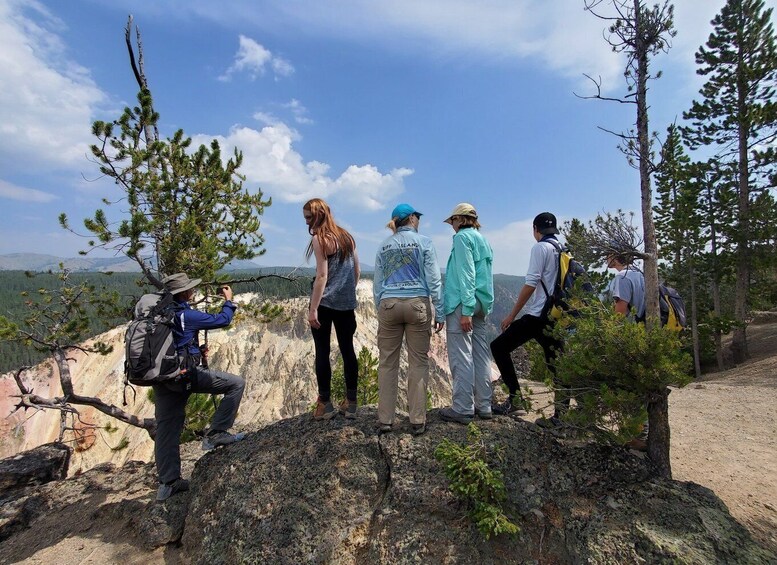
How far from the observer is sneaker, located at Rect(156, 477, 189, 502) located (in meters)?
4.42

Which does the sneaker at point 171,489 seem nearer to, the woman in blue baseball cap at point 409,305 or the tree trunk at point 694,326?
the woman in blue baseball cap at point 409,305

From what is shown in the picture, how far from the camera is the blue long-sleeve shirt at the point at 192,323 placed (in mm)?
4109

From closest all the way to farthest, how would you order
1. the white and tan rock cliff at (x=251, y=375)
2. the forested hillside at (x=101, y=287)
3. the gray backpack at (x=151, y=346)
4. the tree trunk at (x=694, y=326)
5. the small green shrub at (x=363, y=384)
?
the gray backpack at (x=151, y=346)
the forested hillside at (x=101, y=287)
the small green shrub at (x=363, y=384)
the tree trunk at (x=694, y=326)
the white and tan rock cliff at (x=251, y=375)

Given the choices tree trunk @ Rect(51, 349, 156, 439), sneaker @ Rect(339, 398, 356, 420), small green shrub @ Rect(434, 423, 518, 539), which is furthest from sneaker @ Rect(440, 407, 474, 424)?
tree trunk @ Rect(51, 349, 156, 439)

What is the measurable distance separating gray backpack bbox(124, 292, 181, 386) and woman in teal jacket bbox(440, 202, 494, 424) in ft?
9.02

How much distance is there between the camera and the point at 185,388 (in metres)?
4.29

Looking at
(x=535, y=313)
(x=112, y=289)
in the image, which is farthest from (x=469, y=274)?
(x=112, y=289)

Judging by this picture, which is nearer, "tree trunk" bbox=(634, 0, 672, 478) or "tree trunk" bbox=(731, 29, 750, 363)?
"tree trunk" bbox=(634, 0, 672, 478)

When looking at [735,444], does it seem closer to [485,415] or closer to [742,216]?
[485,415]

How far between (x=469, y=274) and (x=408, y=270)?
1.90 feet

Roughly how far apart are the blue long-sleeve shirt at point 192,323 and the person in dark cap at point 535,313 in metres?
2.81

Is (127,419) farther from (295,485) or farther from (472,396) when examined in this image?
(472,396)

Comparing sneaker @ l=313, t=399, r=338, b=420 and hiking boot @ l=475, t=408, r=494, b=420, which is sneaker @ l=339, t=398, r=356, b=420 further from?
hiking boot @ l=475, t=408, r=494, b=420

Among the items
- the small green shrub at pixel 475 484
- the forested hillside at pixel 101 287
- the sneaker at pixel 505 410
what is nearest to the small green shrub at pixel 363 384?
the forested hillside at pixel 101 287
